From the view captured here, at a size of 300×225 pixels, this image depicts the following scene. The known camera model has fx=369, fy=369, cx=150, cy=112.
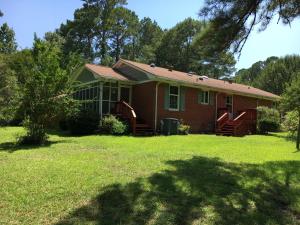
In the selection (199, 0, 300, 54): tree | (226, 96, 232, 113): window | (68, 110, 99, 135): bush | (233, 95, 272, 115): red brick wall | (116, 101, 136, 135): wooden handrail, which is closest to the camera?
(199, 0, 300, 54): tree

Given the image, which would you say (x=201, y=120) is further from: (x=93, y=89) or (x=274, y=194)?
(x=274, y=194)

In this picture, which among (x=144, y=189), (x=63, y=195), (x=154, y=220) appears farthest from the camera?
(x=144, y=189)

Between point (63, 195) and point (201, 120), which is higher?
point (201, 120)

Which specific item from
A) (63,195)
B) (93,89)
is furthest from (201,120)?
(63,195)

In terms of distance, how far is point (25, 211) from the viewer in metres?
5.98

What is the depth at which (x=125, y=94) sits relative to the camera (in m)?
22.9

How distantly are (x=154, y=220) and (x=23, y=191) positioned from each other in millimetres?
2681

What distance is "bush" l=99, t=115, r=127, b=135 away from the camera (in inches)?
750

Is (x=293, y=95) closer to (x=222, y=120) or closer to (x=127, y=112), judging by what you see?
(x=222, y=120)

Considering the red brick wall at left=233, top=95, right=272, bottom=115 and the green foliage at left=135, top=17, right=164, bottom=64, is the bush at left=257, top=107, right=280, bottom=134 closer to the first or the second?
the red brick wall at left=233, top=95, right=272, bottom=115

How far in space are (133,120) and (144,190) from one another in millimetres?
12970

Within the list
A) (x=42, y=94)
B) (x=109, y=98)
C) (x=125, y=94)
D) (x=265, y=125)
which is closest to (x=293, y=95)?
(x=265, y=125)

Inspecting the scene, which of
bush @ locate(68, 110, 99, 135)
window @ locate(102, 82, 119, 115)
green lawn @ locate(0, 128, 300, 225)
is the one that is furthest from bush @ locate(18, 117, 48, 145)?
window @ locate(102, 82, 119, 115)

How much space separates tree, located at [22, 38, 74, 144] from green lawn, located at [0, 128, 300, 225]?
3591mm
